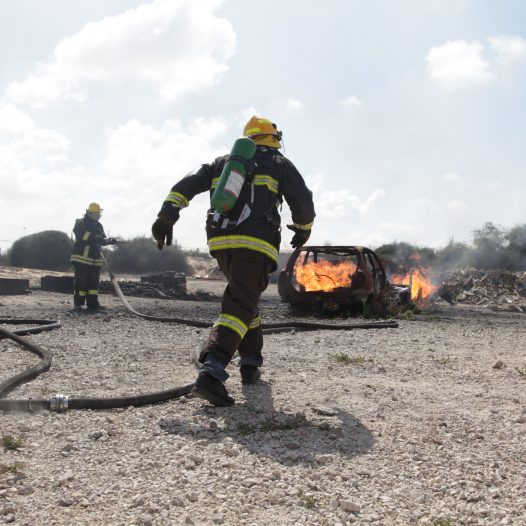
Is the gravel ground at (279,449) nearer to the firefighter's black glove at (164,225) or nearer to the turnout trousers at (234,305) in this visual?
the turnout trousers at (234,305)

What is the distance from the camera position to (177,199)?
4.31 m

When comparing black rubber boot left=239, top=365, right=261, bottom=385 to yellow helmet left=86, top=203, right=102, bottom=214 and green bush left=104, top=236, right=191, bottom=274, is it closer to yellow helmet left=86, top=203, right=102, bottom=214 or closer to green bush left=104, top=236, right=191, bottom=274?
yellow helmet left=86, top=203, right=102, bottom=214

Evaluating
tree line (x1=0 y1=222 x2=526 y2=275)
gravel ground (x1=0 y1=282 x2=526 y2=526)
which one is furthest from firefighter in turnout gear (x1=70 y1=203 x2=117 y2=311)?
tree line (x1=0 y1=222 x2=526 y2=275)

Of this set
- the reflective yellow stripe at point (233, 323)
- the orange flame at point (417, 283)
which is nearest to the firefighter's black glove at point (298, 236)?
the reflective yellow stripe at point (233, 323)

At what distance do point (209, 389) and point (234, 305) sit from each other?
0.58 meters

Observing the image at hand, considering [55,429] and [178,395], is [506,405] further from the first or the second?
[55,429]

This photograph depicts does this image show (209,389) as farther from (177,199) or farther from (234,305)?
(177,199)

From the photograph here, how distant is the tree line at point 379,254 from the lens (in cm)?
2420

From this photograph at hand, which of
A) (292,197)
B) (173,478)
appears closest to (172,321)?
(292,197)

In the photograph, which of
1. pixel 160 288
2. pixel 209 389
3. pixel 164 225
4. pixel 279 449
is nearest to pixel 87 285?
pixel 160 288

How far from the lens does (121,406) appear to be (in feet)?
11.7

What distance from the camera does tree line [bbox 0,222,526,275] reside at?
79.4 ft

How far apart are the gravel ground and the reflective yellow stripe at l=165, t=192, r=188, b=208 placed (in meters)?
1.28

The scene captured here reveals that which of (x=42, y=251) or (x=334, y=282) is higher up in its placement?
(x=42, y=251)
